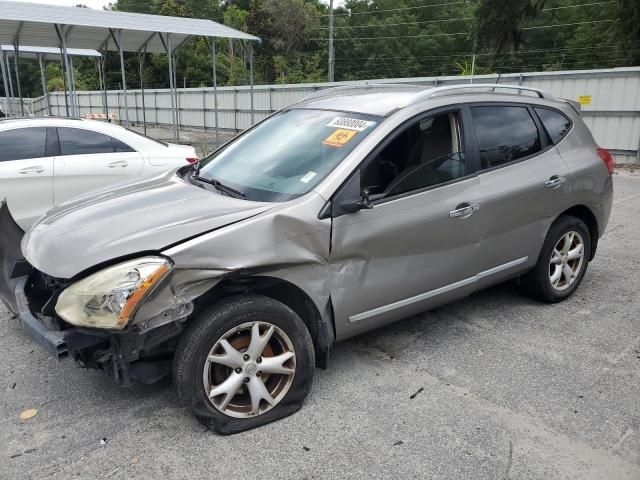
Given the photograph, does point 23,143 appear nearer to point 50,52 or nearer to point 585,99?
point 585,99

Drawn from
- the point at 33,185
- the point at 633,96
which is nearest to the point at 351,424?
the point at 33,185

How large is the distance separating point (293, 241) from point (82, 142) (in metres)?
4.37

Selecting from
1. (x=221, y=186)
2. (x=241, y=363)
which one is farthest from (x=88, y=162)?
(x=241, y=363)

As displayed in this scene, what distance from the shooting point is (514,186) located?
152 inches


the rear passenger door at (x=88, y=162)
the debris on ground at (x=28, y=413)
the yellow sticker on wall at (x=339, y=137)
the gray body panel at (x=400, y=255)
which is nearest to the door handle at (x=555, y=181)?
the gray body panel at (x=400, y=255)

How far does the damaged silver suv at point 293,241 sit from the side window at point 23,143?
2.69 m

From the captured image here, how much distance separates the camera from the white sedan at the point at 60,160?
576 cm

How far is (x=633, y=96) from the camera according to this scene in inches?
505

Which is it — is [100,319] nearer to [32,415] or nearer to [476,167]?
[32,415]

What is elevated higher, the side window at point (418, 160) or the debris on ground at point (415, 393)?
the side window at point (418, 160)

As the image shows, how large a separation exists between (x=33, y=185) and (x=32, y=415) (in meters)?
3.56

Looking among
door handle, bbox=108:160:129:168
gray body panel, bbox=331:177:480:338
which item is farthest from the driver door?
door handle, bbox=108:160:129:168

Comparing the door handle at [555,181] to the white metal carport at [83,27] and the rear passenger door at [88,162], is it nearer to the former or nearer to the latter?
the rear passenger door at [88,162]

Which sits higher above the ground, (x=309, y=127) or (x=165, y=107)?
(x=309, y=127)
